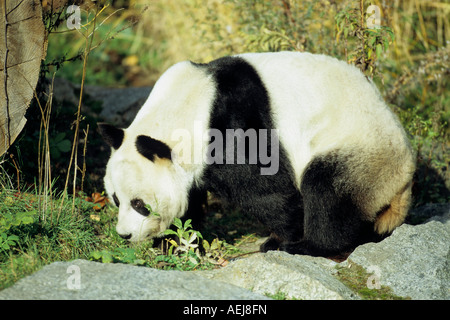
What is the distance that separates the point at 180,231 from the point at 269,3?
433 centimetres

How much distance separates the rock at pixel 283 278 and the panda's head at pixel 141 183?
840 mm

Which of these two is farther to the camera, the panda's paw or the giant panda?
the panda's paw

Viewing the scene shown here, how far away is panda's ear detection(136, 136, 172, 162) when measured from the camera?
14.0 ft

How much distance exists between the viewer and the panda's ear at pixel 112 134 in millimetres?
4426

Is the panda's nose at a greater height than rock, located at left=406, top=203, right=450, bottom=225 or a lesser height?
greater

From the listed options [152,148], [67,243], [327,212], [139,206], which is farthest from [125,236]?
[327,212]

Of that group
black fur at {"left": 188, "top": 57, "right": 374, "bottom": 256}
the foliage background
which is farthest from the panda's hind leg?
the foliage background

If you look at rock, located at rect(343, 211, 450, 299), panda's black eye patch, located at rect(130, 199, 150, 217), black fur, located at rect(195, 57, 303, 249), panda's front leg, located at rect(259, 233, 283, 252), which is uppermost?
black fur, located at rect(195, 57, 303, 249)

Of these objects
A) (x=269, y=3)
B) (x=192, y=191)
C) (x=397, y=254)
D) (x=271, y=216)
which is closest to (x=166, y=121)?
(x=192, y=191)

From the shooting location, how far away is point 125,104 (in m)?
8.24

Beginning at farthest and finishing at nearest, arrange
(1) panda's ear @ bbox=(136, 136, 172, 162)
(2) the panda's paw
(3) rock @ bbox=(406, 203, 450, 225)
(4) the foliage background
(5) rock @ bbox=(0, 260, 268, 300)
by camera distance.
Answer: (4) the foliage background
(3) rock @ bbox=(406, 203, 450, 225)
(2) the panda's paw
(1) panda's ear @ bbox=(136, 136, 172, 162)
(5) rock @ bbox=(0, 260, 268, 300)

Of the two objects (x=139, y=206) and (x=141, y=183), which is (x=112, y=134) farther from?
(x=139, y=206)

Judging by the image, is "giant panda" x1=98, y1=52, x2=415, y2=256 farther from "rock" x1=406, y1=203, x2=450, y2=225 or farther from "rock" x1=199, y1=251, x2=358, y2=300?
"rock" x1=406, y1=203, x2=450, y2=225
